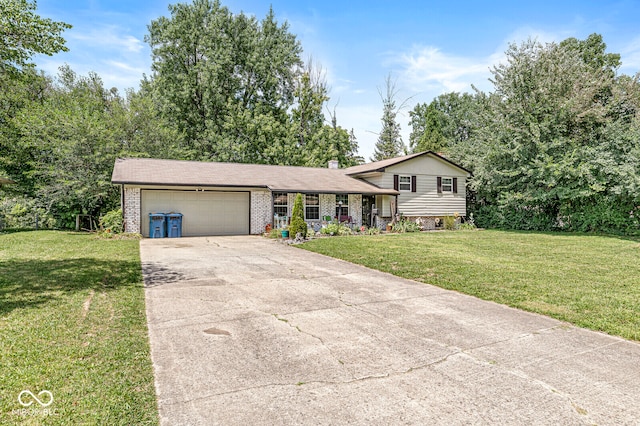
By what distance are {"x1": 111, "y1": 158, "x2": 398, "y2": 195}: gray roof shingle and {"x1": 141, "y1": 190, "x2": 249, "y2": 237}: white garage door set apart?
2.56 ft

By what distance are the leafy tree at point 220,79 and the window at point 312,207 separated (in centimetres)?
1258

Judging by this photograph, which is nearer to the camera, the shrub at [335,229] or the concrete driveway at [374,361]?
the concrete driveway at [374,361]

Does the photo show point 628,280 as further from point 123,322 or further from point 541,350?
point 123,322

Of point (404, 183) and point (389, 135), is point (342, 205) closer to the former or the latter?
point (404, 183)

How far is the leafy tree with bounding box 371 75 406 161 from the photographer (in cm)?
3972

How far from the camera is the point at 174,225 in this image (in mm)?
15508

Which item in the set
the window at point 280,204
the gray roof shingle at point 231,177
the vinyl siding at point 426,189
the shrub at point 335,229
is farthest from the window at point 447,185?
the window at point 280,204

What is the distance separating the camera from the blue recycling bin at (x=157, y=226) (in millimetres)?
15148

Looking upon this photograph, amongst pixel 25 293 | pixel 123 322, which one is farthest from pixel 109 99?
pixel 123 322

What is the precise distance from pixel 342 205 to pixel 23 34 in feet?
46.3

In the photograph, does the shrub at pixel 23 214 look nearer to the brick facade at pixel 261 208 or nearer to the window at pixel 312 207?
the brick facade at pixel 261 208

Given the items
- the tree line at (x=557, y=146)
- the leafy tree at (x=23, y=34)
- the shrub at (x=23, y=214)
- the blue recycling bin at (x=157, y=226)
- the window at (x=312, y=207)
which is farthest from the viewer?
the shrub at (x=23, y=214)

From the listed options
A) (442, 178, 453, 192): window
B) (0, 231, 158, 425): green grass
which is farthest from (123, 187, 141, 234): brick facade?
(442, 178, 453, 192): window

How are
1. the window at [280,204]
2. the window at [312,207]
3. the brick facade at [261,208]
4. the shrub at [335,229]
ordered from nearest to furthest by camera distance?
the brick facade at [261,208] < the shrub at [335,229] < the window at [280,204] < the window at [312,207]
